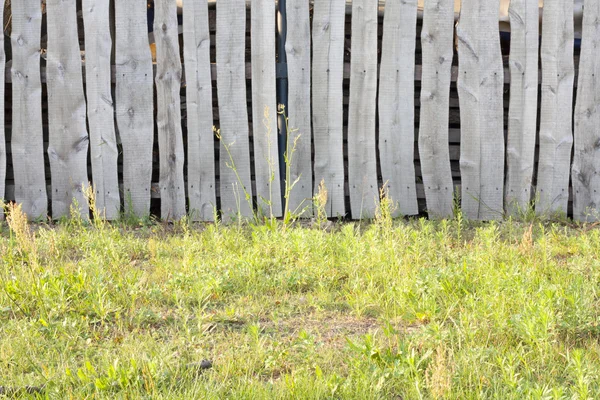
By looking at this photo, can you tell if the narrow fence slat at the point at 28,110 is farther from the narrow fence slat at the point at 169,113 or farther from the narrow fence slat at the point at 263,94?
the narrow fence slat at the point at 263,94

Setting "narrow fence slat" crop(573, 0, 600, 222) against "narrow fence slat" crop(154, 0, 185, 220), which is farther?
"narrow fence slat" crop(573, 0, 600, 222)

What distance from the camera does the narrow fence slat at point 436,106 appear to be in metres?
5.69

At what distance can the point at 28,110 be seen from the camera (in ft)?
18.5

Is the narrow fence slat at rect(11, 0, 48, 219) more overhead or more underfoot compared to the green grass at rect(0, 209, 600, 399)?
more overhead

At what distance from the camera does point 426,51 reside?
5719 millimetres

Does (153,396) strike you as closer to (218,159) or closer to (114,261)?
(114,261)

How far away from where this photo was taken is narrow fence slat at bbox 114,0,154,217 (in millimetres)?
5594

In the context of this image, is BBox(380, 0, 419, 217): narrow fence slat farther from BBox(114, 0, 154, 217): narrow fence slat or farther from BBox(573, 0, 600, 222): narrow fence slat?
BBox(114, 0, 154, 217): narrow fence slat

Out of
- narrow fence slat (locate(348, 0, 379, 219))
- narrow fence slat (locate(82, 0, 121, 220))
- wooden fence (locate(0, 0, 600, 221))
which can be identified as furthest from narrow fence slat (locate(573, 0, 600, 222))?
narrow fence slat (locate(82, 0, 121, 220))

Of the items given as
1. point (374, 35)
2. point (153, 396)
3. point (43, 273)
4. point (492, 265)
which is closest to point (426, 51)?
point (374, 35)

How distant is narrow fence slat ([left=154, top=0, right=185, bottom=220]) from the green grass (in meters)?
0.87

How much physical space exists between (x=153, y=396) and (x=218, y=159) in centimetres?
370

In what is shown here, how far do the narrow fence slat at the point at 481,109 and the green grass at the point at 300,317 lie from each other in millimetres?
1000

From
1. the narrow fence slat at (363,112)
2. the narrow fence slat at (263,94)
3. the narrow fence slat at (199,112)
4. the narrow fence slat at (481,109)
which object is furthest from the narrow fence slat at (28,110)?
the narrow fence slat at (481,109)
